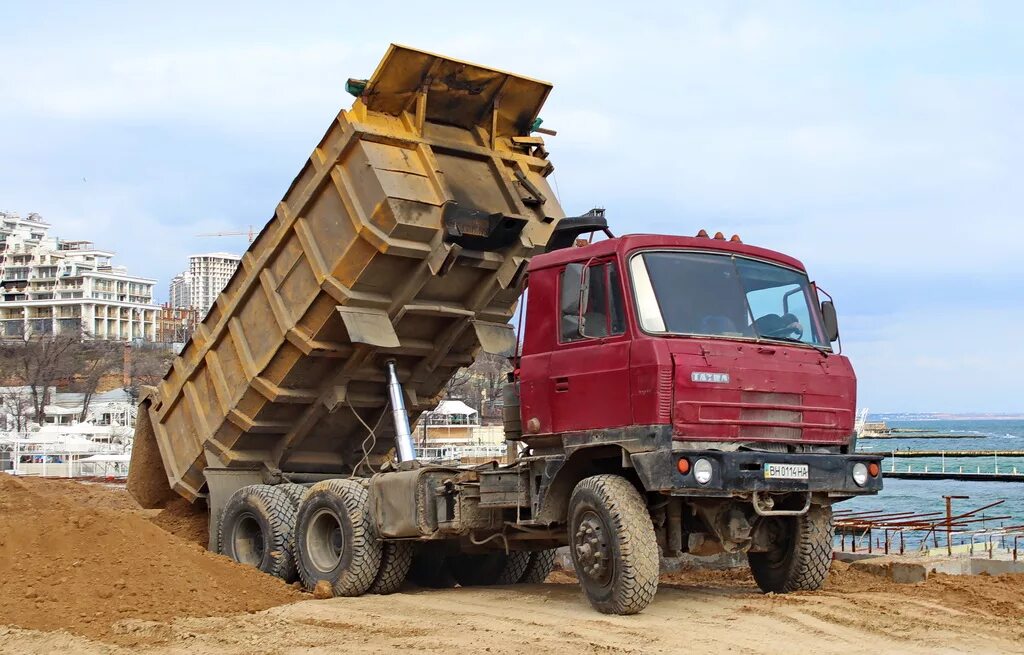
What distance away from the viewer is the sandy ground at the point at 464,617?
726 cm

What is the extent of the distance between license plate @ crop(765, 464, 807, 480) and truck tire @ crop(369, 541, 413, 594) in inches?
145

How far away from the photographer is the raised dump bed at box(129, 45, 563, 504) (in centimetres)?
1023

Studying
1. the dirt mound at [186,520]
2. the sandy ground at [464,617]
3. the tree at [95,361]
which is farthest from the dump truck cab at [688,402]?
the tree at [95,361]

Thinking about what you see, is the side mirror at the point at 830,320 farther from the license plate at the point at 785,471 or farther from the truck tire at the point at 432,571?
the truck tire at the point at 432,571

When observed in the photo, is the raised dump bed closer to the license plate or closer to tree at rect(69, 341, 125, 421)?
the license plate

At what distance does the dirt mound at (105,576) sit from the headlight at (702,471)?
12.4 feet

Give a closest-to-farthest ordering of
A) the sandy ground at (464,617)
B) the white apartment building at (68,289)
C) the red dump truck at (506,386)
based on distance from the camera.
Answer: the sandy ground at (464,617)
the red dump truck at (506,386)
the white apartment building at (68,289)

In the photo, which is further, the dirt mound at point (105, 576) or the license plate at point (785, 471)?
the dirt mound at point (105, 576)

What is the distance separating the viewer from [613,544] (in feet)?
26.1

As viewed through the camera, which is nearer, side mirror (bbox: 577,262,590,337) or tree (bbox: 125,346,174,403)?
side mirror (bbox: 577,262,590,337)

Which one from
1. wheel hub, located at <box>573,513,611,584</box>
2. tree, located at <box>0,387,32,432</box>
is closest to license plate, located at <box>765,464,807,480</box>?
wheel hub, located at <box>573,513,611,584</box>

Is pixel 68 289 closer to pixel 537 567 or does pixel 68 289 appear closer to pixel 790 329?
pixel 537 567

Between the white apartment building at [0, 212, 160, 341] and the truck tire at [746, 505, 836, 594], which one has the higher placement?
the white apartment building at [0, 212, 160, 341]

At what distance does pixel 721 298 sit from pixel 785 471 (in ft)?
4.37
